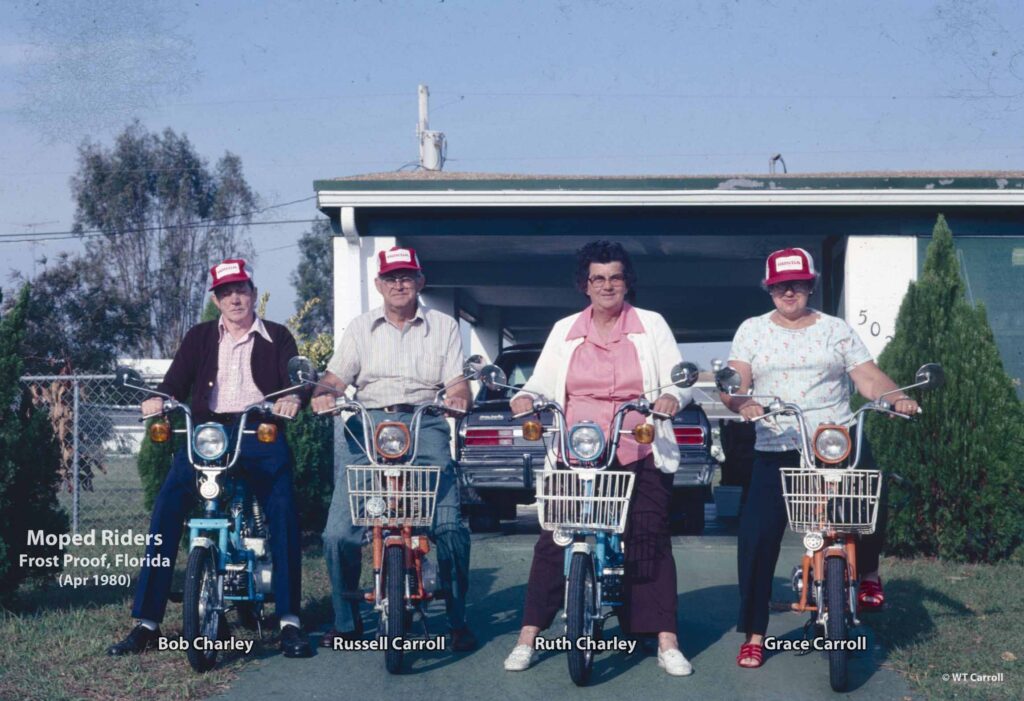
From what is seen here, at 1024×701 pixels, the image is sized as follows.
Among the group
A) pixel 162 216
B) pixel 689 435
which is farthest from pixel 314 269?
pixel 689 435

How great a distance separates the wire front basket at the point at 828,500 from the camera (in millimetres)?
5176

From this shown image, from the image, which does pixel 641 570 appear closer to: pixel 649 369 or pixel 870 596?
pixel 649 369

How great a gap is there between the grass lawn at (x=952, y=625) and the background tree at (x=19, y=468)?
186 inches

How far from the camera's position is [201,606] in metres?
5.51

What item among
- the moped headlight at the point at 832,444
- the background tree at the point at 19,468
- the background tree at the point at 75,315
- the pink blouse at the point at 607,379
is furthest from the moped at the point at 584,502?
the background tree at the point at 75,315

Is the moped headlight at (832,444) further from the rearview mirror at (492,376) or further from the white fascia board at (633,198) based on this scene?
the white fascia board at (633,198)

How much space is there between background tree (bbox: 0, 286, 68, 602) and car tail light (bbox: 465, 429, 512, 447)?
14.7 feet

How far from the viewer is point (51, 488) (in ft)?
23.2

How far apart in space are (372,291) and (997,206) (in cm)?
600

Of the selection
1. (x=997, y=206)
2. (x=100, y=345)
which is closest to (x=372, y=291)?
(x=997, y=206)

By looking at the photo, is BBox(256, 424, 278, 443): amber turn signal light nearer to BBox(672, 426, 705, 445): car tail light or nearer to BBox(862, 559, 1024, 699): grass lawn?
BBox(862, 559, 1024, 699): grass lawn

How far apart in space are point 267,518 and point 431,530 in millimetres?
842

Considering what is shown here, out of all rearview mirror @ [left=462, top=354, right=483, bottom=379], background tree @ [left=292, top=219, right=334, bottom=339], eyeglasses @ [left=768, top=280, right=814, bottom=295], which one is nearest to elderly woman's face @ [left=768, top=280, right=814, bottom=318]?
eyeglasses @ [left=768, top=280, right=814, bottom=295]

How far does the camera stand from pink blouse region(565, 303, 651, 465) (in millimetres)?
5730
